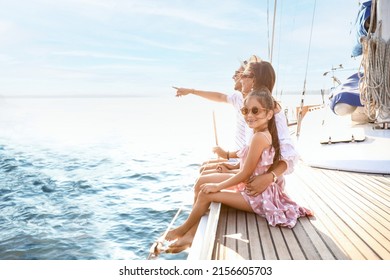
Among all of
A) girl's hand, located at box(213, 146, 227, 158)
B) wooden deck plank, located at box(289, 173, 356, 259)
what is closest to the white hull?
wooden deck plank, located at box(289, 173, 356, 259)

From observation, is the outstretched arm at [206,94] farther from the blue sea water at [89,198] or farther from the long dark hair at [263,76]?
the long dark hair at [263,76]

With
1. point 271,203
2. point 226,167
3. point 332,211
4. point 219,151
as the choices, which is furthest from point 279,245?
point 219,151

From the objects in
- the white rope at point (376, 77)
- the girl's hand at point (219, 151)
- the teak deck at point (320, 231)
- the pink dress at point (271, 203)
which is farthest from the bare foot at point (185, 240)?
the white rope at point (376, 77)

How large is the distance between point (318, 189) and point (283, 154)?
1.07 metres

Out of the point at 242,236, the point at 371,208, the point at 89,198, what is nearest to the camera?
the point at 242,236

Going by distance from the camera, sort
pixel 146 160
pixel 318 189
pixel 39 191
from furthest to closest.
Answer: pixel 146 160
pixel 39 191
pixel 318 189

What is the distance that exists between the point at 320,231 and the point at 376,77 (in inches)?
116

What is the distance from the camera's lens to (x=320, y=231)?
228 centimetres

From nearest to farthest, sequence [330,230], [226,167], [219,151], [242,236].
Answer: [242,236] → [330,230] → [226,167] → [219,151]

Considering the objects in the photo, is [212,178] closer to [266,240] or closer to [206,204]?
[206,204]

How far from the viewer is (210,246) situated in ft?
6.72
